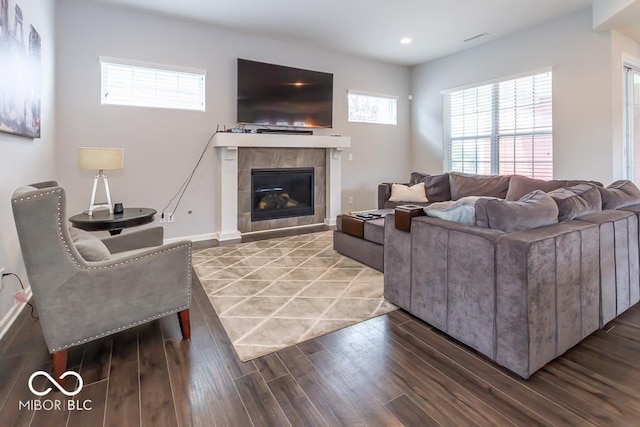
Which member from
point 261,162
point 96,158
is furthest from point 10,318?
point 261,162

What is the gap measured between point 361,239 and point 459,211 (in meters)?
1.60

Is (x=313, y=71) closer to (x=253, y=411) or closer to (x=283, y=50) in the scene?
(x=283, y=50)


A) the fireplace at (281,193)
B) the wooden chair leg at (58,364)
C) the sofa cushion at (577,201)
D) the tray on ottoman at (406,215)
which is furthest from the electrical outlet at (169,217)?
the sofa cushion at (577,201)

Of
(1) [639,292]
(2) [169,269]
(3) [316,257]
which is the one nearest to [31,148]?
(2) [169,269]

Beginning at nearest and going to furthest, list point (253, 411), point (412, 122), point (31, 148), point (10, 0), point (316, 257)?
point (253, 411) < point (10, 0) < point (31, 148) < point (316, 257) < point (412, 122)

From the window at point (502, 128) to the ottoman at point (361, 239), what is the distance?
2.65 m

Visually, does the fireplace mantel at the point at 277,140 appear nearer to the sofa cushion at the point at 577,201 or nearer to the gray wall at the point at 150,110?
the gray wall at the point at 150,110

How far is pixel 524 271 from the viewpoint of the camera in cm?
161

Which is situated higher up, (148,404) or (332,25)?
(332,25)

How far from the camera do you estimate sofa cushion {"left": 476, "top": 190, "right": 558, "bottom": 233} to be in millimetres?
1782

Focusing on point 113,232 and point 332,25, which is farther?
point 332,25

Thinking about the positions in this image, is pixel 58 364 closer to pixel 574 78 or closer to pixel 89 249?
pixel 89 249

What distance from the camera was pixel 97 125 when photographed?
3945mm

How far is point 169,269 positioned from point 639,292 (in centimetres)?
328
